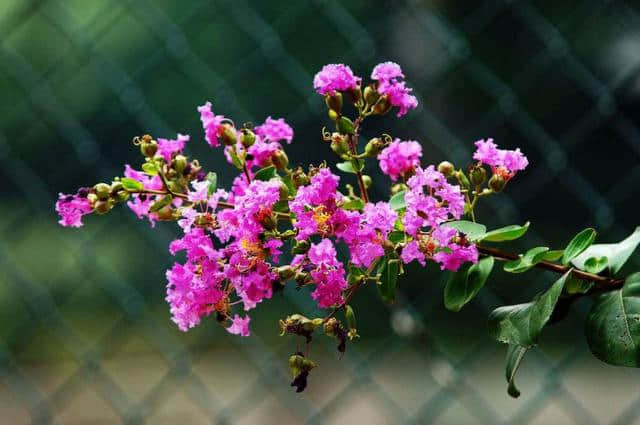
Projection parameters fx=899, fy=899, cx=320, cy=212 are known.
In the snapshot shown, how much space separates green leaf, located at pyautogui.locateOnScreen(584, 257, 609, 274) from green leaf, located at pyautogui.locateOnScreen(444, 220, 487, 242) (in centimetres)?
7

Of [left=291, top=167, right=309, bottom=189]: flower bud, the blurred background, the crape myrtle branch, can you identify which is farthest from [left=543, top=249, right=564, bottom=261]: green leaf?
the blurred background

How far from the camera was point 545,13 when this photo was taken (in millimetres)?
1149

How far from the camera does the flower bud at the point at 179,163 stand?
0.36 meters

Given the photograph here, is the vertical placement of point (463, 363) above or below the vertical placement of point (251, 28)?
below

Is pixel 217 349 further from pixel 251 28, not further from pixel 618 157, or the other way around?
pixel 618 157

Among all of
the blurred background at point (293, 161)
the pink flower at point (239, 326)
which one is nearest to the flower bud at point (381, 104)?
the pink flower at point (239, 326)

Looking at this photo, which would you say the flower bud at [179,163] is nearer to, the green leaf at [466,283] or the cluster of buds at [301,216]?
the cluster of buds at [301,216]

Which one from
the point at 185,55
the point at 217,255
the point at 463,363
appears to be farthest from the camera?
the point at 185,55

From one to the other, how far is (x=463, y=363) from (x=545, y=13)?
1.50 ft

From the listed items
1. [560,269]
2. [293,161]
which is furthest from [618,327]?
[293,161]

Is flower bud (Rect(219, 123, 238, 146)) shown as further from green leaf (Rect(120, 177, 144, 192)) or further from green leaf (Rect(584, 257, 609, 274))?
green leaf (Rect(584, 257, 609, 274))

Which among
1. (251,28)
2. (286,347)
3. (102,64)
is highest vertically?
(102,64)

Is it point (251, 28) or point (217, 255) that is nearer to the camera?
point (217, 255)

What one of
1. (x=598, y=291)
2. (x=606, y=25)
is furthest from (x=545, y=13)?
(x=598, y=291)
